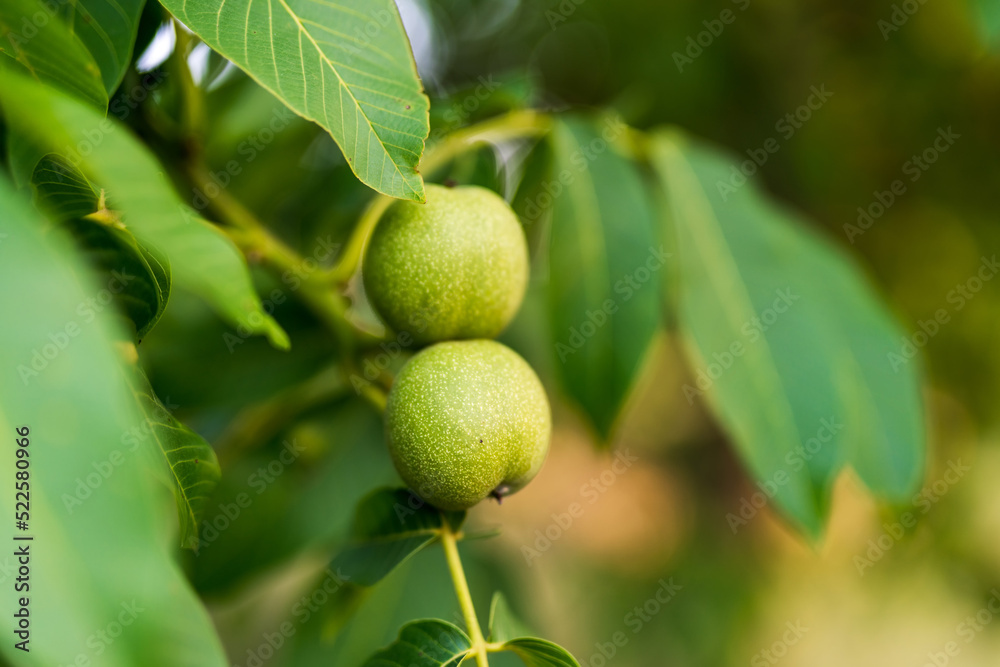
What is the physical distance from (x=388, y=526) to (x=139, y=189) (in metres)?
0.47

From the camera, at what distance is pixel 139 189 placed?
0.52 metres

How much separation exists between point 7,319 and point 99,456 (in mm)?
82

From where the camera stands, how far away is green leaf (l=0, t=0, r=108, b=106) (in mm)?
602

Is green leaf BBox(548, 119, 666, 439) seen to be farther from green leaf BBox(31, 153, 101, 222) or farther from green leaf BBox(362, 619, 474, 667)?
green leaf BBox(31, 153, 101, 222)

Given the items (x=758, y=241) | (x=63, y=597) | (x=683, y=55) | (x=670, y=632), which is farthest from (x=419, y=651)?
(x=683, y=55)

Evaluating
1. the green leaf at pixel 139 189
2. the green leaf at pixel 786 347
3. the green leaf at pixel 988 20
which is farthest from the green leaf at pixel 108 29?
the green leaf at pixel 988 20

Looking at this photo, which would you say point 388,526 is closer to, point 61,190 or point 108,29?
point 61,190

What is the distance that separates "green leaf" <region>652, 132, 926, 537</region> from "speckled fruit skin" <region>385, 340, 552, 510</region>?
37cm

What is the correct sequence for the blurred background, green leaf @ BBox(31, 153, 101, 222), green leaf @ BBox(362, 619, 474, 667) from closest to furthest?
green leaf @ BBox(31, 153, 101, 222) → green leaf @ BBox(362, 619, 474, 667) → the blurred background

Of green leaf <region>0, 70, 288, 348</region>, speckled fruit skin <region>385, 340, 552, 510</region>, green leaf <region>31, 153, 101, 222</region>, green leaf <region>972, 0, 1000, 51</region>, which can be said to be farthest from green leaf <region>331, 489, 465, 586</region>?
green leaf <region>972, 0, 1000, 51</region>

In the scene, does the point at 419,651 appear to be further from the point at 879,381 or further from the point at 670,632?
the point at 670,632

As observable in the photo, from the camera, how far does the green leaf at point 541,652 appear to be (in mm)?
683

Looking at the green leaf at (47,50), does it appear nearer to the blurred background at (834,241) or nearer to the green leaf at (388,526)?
the green leaf at (388,526)

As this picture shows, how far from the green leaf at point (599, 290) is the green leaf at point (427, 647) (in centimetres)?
43
